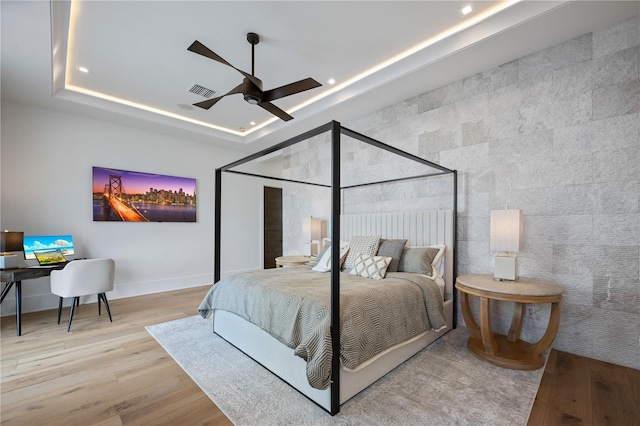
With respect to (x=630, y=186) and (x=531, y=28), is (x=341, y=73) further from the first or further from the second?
(x=630, y=186)

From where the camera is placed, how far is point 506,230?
2.54 meters

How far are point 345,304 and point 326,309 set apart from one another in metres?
0.15

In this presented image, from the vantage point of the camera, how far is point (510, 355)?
240cm

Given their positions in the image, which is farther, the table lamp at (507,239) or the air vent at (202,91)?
the air vent at (202,91)

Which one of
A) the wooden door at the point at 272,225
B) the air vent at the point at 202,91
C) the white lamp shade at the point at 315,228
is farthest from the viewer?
the wooden door at the point at 272,225

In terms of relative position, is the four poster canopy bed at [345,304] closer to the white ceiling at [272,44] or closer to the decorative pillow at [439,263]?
the decorative pillow at [439,263]

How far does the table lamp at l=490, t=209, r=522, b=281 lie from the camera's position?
2.48 metres

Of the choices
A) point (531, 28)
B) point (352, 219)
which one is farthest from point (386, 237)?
point (531, 28)

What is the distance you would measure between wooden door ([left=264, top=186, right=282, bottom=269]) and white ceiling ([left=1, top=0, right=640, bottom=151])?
3.03 meters

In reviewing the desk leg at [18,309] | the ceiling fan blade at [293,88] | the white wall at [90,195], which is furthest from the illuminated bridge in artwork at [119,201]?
the ceiling fan blade at [293,88]

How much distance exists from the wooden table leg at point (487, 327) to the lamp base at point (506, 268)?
31 centimetres

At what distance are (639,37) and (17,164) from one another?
6.92 meters

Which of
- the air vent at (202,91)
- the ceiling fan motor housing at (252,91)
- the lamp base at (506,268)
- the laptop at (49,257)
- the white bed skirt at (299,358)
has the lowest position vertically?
the white bed skirt at (299,358)

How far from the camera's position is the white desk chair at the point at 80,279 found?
318 cm
